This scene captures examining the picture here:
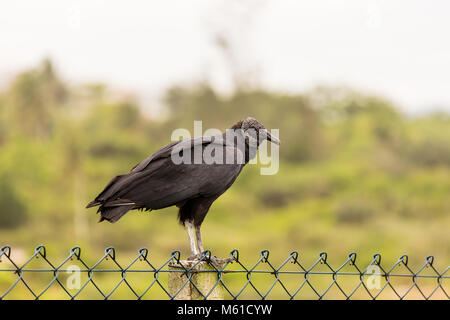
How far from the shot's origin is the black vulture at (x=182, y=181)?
2961mm

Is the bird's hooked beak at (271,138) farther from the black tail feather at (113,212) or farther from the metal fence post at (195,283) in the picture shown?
the metal fence post at (195,283)

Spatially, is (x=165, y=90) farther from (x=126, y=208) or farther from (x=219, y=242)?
(x=126, y=208)

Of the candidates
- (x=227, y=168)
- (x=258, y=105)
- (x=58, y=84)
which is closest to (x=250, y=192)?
(x=258, y=105)

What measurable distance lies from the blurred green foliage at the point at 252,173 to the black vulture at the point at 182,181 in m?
14.6

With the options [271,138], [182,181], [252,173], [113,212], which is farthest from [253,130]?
[252,173]

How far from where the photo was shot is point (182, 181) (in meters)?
3.12

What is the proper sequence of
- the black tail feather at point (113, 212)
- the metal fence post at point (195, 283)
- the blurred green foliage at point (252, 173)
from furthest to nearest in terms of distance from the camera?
1. the blurred green foliage at point (252, 173)
2. the black tail feather at point (113, 212)
3. the metal fence post at point (195, 283)

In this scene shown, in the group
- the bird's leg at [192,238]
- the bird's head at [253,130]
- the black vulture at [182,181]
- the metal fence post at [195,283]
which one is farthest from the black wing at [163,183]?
the metal fence post at [195,283]

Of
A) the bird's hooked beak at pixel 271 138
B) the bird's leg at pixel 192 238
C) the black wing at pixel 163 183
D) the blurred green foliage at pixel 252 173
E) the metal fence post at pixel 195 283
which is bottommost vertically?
the metal fence post at pixel 195 283

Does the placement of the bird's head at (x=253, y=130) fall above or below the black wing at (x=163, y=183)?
above

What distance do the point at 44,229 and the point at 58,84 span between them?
9.74 meters

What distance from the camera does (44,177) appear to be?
2611cm

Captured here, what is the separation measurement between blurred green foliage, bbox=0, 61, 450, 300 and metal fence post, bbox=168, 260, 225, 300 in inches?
602
